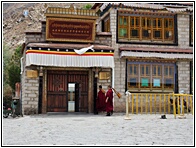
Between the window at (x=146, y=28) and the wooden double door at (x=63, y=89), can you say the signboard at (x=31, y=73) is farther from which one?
the window at (x=146, y=28)

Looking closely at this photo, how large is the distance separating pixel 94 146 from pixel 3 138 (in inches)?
93.6

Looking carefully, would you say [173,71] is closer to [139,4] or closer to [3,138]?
[139,4]

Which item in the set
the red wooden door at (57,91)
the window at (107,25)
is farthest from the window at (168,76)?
the red wooden door at (57,91)

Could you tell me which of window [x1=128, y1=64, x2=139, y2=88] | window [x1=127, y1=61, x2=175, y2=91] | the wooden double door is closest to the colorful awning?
window [x1=127, y1=61, x2=175, y2=91]

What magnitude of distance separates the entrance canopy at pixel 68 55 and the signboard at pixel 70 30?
675 mm

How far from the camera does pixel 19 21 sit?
237ft

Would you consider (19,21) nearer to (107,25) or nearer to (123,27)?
(107,25)

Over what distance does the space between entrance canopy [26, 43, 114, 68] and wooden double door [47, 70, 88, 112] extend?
1614 millimetres

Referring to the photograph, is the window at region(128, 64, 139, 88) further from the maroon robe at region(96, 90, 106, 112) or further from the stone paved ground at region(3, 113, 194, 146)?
the stone paved ground at region(3, 113, 194, 146)

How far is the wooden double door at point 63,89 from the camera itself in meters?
16.1

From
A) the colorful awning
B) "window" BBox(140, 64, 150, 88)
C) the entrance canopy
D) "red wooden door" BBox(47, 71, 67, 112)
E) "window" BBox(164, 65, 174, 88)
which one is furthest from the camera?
"window" BBox(164, 65, 174, 88)

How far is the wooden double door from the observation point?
53.0ft

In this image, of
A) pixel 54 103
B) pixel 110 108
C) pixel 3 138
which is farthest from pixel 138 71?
pixel 3 138

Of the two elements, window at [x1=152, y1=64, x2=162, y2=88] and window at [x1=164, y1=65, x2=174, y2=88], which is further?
window at [x1=164, y1=65, x2=174, y2=88]
